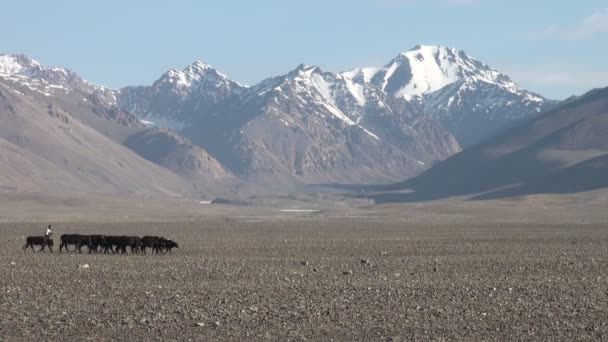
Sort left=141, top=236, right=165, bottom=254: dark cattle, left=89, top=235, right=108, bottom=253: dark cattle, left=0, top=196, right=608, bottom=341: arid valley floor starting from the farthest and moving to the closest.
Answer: left=89, top=235, right=108, bottom=253: dark cattle
left=141, top=236, right=165, bottom=254: dark cattle
left=0, top=196, right=608, bottom=341: arid valley floor

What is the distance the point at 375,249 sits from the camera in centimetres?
5503

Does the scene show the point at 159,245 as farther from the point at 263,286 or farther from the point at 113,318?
the point at 113,318

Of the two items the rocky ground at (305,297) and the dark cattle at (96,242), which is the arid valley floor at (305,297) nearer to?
the rocky ground at (305,297)

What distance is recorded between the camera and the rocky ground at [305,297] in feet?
84.3

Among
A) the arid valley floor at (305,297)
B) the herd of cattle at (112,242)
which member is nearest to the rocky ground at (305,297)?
the arid valley floor at (305,297)

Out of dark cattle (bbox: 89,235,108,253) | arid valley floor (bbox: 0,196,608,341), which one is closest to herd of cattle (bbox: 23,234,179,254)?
dark cattle (bbox: 89,235,108,253)

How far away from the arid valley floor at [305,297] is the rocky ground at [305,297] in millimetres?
46

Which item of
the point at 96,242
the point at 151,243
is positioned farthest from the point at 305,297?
the point at 96,242

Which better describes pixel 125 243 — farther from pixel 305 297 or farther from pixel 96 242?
pixel 305 297

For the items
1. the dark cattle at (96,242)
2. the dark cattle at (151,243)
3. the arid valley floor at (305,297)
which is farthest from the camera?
the dark cattle at (96,242)

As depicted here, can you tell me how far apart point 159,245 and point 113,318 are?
903 inches

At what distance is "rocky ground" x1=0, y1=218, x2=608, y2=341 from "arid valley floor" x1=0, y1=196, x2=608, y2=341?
46mm

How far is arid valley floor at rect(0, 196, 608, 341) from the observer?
25.7 m

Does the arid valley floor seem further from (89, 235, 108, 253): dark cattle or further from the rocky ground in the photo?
(89, 235, 108, 253): dark cattle
